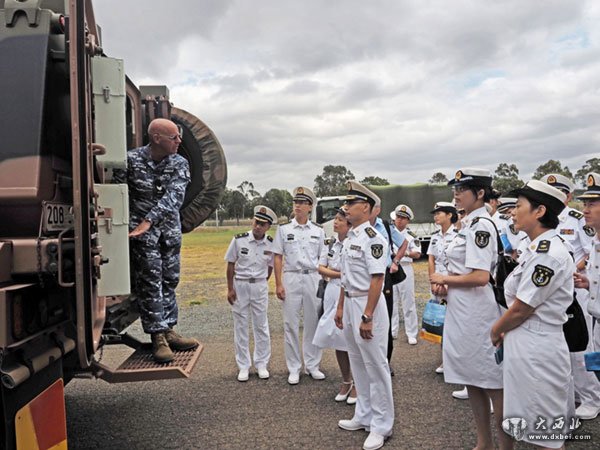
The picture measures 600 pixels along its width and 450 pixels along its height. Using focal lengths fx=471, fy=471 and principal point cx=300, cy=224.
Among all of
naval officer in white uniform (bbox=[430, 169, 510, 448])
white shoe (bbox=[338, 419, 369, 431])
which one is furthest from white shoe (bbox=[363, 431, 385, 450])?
naval officer in white uniform (bbox=[430, 169, 510, 448])

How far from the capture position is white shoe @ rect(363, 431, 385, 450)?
3.46 m

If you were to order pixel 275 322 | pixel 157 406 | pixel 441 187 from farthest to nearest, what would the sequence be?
pixel 441 187 → pixel 275 322 → pixel 157 406

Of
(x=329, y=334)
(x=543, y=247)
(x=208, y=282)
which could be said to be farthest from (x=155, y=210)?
(x=208, y=282)

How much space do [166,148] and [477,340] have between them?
2560 millimetres

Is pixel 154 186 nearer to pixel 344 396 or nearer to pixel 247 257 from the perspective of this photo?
pixel 247 257

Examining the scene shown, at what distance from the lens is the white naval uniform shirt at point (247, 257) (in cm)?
549

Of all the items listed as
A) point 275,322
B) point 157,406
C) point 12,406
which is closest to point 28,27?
point 12,406

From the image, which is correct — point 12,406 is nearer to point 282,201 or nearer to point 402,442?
point 402,442

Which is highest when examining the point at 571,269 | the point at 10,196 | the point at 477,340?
the point at 10,196

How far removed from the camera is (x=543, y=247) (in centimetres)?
260

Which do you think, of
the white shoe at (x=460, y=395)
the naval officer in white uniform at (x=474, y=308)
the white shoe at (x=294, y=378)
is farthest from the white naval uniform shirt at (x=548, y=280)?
the white shoe at (x=294, y=378)

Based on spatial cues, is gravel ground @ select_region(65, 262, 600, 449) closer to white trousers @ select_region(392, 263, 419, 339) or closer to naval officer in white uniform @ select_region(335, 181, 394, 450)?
naval officer in white uniform @ select_region(335, 181, 394, 450)

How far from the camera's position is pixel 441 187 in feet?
61.3

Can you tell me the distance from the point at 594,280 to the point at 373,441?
6.67ft
